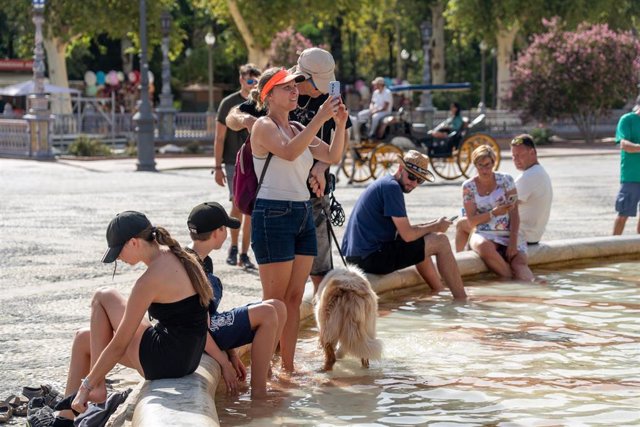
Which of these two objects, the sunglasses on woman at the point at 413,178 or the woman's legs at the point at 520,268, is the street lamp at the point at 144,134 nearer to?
the woman's legs at the point at 520,268

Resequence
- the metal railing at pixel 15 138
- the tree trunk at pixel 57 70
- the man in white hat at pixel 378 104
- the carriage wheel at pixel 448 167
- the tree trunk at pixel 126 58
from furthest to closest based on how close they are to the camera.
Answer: the tree trunk at pixel 126 58 → the tree trunk at pixel 57 70 → the metal railing at pixel 15 138 → the man in white hat at pixel 378 104 → the carriage wheel at pixel 448 167

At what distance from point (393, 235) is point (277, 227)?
2.41 m

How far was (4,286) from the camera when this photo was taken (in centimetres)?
923

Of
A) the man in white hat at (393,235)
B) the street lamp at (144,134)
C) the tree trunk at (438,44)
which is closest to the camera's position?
the man in white hat at (393,235)

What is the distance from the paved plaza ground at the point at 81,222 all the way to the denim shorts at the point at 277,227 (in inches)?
48.3

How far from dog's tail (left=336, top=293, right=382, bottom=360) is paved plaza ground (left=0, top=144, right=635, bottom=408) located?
1.51 meters

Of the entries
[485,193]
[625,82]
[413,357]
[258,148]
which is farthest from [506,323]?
[625,82]

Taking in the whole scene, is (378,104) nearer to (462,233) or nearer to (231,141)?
(231,141)

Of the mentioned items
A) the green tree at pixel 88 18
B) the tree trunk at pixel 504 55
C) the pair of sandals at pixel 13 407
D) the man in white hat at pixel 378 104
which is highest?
the green tree at pixel 88 18

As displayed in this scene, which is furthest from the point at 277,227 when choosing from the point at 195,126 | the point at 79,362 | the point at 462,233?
the point at 195,126

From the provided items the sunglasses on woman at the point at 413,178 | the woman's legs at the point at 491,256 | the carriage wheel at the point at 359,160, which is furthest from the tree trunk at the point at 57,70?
the sunglasses on woman at the point at 413,178

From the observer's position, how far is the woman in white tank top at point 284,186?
19.8ft

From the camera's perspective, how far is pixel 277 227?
6.17 meters

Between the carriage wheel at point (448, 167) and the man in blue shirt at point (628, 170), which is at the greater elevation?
the man in blue shirt at point (628, 170)
